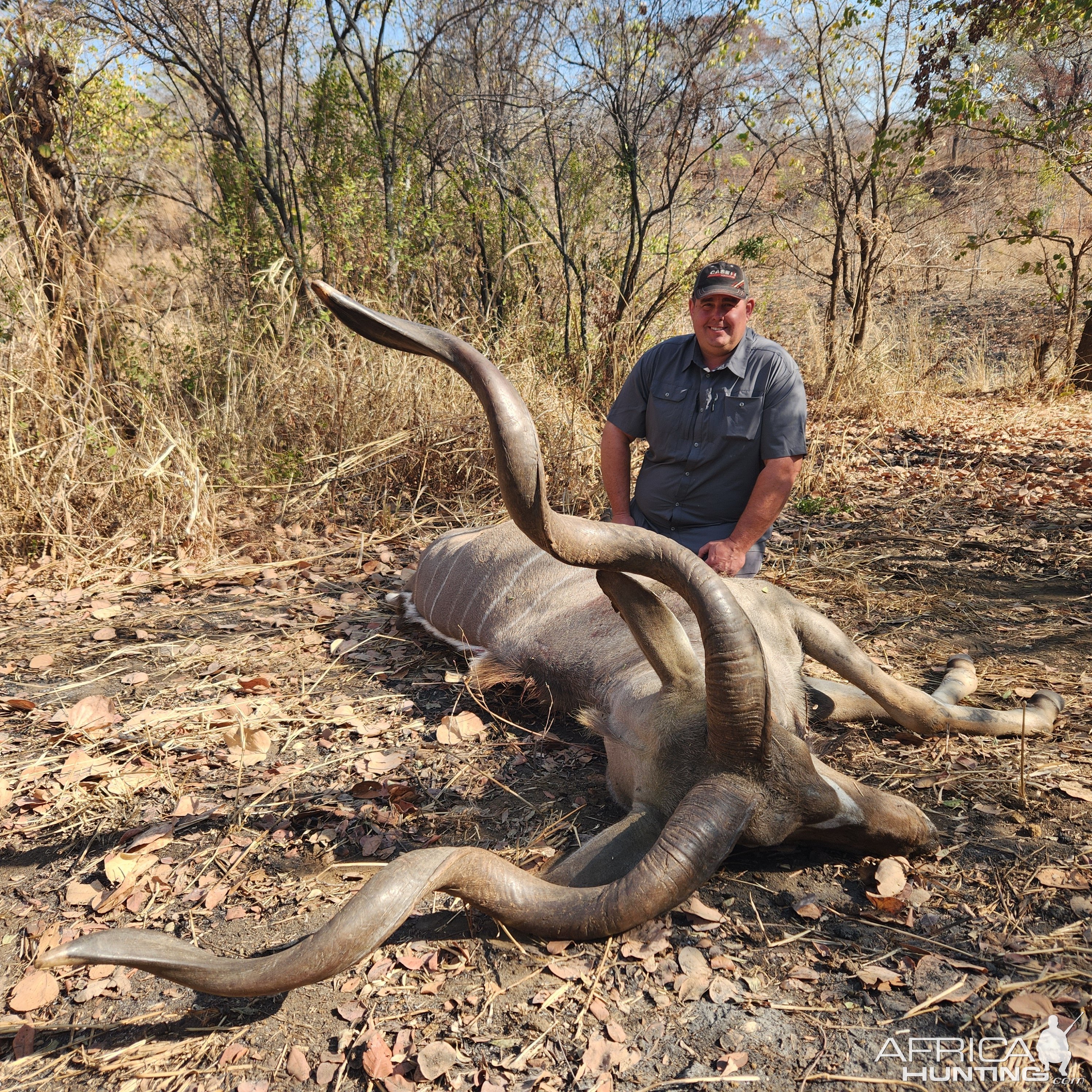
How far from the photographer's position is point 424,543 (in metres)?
5.75

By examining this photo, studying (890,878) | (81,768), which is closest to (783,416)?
(890,878)

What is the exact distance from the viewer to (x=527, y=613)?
4016 mm

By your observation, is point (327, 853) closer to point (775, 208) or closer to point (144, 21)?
point (144, 21)

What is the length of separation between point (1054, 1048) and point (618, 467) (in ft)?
10.3

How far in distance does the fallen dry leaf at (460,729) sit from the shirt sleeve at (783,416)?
1.83 meters

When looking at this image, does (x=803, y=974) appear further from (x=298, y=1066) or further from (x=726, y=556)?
(x=726, y=556)

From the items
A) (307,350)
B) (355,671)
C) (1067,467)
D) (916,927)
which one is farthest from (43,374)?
(1067,467)

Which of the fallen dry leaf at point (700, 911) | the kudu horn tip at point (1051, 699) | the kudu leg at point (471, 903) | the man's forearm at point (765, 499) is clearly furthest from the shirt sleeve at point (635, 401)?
the fallen dry leaf at point (700, 911)

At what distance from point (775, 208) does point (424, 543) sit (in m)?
6.99

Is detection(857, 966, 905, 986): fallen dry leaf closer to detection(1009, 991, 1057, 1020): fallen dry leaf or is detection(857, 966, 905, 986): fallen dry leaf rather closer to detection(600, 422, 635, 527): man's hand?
detection(1009, 991, 1057, 1020): fallen dry leaf

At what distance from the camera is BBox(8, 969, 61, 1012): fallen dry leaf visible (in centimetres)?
222

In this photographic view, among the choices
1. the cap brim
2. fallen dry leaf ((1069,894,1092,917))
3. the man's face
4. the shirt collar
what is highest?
the cap brim

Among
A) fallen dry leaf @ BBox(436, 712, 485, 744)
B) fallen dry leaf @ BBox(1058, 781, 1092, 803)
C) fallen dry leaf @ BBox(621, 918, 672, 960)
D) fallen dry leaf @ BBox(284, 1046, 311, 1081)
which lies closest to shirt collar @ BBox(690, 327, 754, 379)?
fallen dry leaf @ BBox(436, 712, 485, 744)

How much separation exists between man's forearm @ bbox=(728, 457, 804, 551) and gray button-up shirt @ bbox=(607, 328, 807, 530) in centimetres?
6
